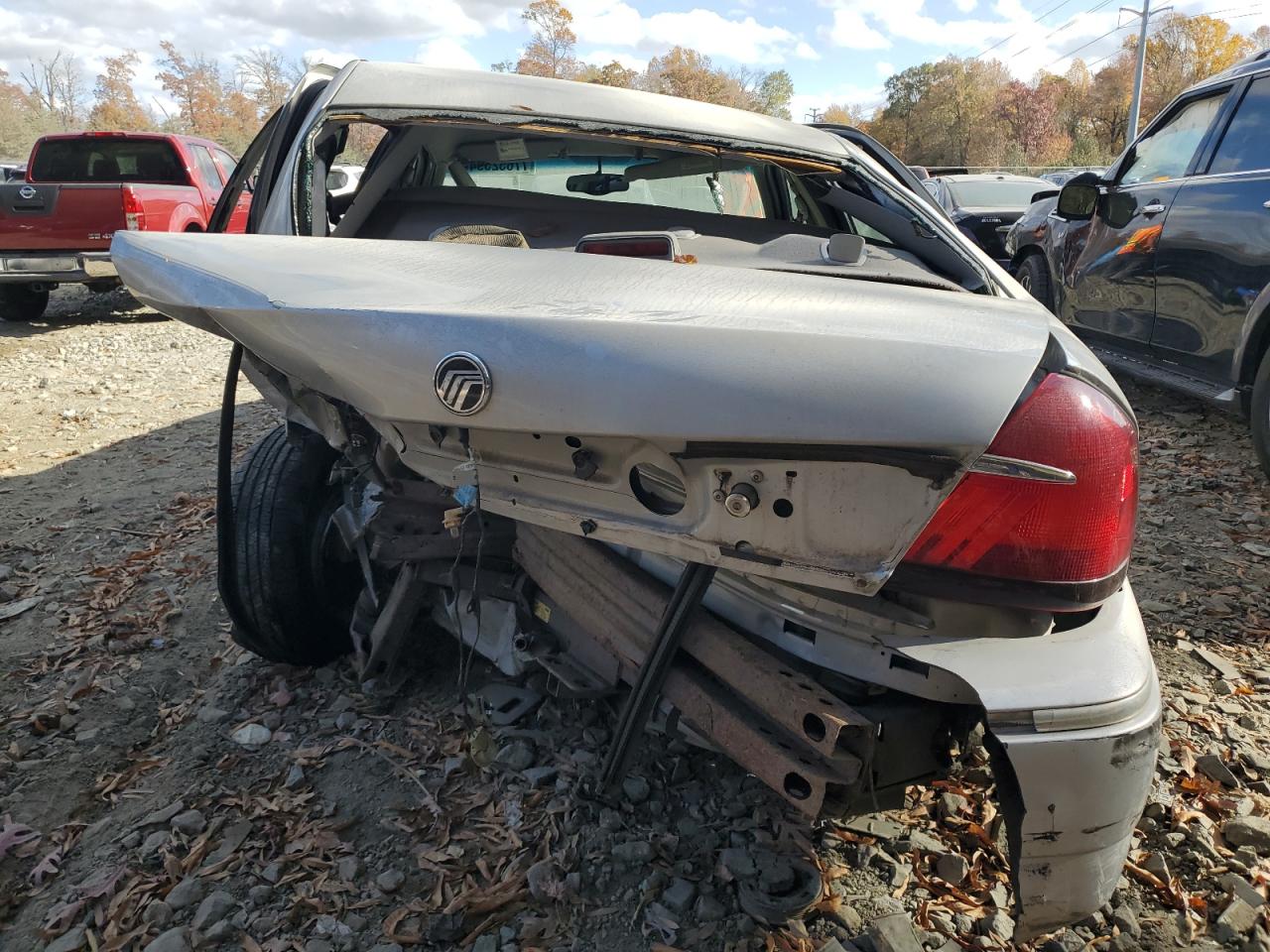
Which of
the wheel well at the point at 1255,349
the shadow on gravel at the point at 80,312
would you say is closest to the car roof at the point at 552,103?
the wheel well at the point at 1255,349

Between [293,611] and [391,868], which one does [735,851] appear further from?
[293,611]

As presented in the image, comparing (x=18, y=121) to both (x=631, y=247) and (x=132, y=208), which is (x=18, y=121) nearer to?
(x=132, y=208)

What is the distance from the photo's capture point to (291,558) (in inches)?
110

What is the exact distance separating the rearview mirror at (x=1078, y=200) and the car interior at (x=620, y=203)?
67.6 inches

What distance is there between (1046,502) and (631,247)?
117 centimetres

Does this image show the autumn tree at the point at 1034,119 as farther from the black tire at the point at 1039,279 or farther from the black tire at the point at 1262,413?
the black tire at the point at 1262,413

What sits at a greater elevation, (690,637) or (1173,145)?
(1173,145)

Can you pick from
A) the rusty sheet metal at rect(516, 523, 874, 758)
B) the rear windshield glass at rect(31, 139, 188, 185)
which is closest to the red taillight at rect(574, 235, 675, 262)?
the rusty sheet metal at rect(516, 523, 874, 758)

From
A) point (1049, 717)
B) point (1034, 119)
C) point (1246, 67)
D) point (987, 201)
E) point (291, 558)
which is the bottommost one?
point (291, 558)

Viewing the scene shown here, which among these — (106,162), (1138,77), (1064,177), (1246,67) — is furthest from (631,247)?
(1138,77)

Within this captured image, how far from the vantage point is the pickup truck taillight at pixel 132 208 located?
9.05 meters

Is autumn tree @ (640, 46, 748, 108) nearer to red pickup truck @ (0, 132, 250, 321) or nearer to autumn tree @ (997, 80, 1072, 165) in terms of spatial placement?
autumn tree @ (997, 80, 1072, 165)

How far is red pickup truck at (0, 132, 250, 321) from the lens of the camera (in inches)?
360

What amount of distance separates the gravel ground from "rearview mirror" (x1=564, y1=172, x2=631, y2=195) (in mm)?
1714
